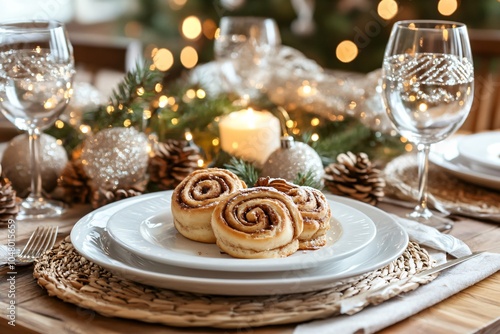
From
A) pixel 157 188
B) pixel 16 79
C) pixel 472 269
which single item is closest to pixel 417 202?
pixel 472 269

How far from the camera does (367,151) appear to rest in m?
1.44

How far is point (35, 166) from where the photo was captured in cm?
115

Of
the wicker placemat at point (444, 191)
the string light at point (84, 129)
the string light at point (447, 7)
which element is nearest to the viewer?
the wicker placemat at point (444, 191)

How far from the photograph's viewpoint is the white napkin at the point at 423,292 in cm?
72

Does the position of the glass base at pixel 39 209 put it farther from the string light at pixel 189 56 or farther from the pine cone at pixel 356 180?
the string light at pixel 189 56

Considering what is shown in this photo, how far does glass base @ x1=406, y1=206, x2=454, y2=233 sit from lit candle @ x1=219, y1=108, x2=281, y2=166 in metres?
0.32

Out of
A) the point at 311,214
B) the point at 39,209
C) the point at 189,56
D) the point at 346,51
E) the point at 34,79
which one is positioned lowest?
the point at 189,56

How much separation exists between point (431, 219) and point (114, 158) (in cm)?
52

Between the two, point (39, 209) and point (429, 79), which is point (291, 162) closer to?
point (429, 79)

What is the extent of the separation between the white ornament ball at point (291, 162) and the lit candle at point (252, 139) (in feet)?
0.42

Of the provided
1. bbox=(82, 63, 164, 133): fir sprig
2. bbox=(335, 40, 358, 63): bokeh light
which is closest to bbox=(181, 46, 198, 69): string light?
bbox=(335, 40, 358, 63): bokeh light

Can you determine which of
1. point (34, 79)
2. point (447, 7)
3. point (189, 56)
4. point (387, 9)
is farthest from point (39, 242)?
point (189, 56)

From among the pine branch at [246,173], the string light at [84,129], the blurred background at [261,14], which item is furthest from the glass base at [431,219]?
the blurred background at [261,14]

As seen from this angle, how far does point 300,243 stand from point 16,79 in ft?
1.73
